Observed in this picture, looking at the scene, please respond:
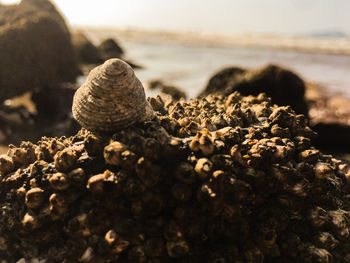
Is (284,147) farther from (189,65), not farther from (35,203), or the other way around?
(189,65)

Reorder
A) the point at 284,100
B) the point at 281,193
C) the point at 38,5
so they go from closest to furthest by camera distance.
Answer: the point at 281,193
the point at 284,100
the point at 38,5

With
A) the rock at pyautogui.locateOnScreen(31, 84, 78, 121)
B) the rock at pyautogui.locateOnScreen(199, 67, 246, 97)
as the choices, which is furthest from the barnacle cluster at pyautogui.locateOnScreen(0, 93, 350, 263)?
the rock at pyautogui.locateOnScreen(31, 84, 78, 121)

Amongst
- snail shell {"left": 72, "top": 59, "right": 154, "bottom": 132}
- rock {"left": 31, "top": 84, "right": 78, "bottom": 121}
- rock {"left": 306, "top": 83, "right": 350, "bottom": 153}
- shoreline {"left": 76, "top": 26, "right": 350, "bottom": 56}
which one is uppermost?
snail shell {"left": 72, "top": 59, "right": 154, "bottom": 132}

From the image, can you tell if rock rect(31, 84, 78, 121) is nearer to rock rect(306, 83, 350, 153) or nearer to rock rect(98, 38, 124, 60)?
rock rect(306, 83, 350, 153)

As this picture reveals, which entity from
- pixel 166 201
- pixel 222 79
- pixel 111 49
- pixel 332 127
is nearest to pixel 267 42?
pixel 111 49

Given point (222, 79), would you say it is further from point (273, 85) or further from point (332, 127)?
point (332, 127)

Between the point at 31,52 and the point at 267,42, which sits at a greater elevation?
the point at 31,52

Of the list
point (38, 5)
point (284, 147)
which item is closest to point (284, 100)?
point (284, 147)
